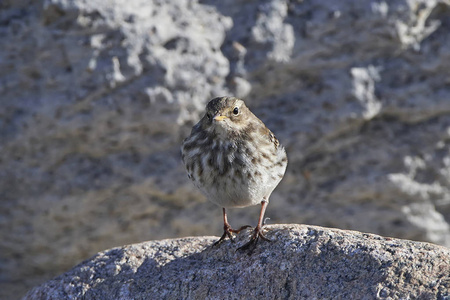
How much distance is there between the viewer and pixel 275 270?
5016 millimetres

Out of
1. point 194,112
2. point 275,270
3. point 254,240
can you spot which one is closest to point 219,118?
point 254,240

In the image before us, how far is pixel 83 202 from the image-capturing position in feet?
27.3

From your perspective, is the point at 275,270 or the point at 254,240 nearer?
the point at 275,270

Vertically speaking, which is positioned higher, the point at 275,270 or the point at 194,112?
the point at 194,112

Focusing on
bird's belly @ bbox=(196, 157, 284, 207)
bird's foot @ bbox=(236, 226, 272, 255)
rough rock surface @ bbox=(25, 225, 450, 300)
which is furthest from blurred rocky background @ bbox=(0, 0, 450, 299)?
bird's foot @ bbox=(236, 226, 272, 255)

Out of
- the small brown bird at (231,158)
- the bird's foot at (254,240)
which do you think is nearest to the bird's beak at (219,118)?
the small brown bird at (231,158)

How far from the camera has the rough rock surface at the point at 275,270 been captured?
4.57 m

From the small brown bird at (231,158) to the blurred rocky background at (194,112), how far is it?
84.3 inches

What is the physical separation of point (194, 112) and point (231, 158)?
2483mm

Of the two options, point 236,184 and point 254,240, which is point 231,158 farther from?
point 254,240

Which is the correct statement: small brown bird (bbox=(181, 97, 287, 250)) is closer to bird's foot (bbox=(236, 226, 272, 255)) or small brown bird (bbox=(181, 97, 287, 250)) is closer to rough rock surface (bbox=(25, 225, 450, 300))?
bird's foot (bbox=(236, 226, 272, 255))

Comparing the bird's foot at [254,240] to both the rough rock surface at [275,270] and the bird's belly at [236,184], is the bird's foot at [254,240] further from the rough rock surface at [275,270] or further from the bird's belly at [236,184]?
the bird's belly at [236,184]

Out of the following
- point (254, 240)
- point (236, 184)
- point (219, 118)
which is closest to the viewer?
point (254, 240)

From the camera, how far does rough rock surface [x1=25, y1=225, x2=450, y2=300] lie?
457cm
